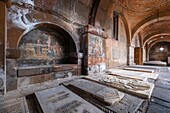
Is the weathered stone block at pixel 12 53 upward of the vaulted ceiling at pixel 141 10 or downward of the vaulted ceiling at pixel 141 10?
downward

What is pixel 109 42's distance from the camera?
4.18 metres

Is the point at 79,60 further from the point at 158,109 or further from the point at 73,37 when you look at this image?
the point at 158,109

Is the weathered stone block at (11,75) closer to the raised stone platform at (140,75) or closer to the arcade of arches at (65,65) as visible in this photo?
the arcade of arches at (65,65)

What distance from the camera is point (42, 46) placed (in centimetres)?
242

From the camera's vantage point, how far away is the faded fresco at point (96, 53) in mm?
2783

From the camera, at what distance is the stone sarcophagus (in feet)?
8.93

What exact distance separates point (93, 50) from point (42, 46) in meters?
1.50

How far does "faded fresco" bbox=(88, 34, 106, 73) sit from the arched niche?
1.61ft

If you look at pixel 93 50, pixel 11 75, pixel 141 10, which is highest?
pixel 141 10

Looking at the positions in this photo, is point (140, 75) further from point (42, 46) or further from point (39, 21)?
point (39, 21)

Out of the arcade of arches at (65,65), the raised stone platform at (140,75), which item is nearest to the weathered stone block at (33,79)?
the arcade of arches at (65,65)

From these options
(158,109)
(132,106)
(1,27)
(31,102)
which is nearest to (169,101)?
(158,109)

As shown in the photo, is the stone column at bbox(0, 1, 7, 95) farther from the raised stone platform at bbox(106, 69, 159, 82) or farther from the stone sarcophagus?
the raised stone platform at bbox(106, 69, 159, 82)

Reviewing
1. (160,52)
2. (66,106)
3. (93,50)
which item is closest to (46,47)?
(93,50)
